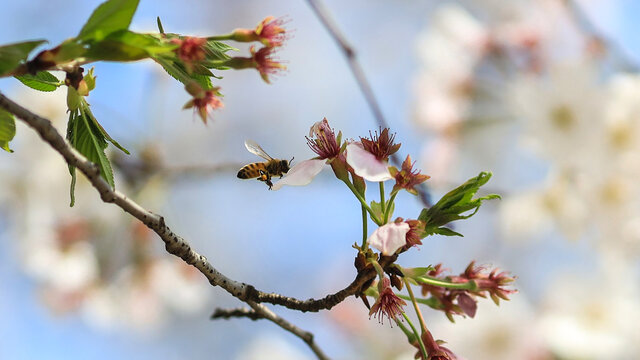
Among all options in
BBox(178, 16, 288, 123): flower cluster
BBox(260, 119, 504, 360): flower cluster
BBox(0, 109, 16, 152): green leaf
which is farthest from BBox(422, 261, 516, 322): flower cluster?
BBox(0, 109, 16, 152): green leaf

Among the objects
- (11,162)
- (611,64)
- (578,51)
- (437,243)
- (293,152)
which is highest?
(293,152)

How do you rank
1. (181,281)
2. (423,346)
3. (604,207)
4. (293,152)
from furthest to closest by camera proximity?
1. (293,152)
2. (181,281)
3. (604,207)
4. (423,346)

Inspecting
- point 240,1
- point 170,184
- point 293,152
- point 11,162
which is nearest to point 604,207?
point 170,184

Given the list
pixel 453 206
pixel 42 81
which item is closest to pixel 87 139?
pixel 42 81

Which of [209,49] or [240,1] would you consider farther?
[240,1]

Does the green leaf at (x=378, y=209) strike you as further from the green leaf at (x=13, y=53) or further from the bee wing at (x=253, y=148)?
the green leaf at (x=13, y=53)

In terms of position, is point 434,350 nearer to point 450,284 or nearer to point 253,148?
point 450,284

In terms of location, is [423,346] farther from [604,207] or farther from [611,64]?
[611,64]
